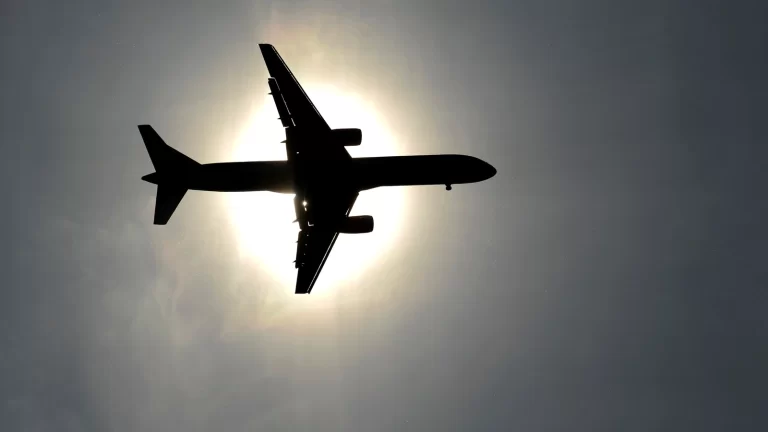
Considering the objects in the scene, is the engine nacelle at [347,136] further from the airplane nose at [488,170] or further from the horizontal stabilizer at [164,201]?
the horizontal stabilizer at [164,201]

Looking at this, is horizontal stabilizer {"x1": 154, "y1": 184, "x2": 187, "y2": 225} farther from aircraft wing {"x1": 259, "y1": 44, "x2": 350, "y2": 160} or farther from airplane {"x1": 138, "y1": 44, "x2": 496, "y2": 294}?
aircraft wing {"x1": 259, "y1": 44, "x2": 350, "y2": 160}

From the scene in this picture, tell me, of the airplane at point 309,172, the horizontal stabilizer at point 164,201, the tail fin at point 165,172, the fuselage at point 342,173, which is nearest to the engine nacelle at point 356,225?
the airplane at point 309,172

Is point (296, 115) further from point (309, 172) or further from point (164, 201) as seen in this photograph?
point (164, 201)

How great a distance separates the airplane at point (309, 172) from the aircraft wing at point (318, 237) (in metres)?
0.08

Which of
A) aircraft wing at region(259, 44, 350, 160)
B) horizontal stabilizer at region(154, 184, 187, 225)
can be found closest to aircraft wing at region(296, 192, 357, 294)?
aircraft wing at region(259, 44, 350, 160)

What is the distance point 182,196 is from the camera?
48781mm

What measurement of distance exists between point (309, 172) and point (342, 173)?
267 centimetres

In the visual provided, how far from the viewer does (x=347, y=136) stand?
46250 millimetres

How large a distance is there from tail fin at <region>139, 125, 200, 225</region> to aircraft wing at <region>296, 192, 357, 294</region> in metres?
10.3

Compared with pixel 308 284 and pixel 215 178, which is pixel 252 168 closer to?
pixel 215 178

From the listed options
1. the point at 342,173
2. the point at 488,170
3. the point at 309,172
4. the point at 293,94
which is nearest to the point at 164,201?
the point at 309,172

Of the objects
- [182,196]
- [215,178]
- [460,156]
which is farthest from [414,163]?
[182,196]

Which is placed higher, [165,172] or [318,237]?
[165,172]

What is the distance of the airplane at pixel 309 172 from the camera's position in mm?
46500
